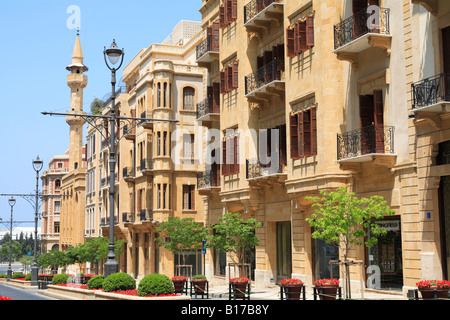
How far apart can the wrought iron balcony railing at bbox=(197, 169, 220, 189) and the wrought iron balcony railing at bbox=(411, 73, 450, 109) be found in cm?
2036

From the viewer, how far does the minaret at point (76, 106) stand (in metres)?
94.9

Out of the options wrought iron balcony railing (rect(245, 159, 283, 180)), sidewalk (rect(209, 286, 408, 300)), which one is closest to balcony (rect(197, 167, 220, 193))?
wrought iron balcony railing (rect(245, 159, 283, 180))

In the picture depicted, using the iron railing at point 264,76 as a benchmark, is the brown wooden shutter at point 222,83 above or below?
above

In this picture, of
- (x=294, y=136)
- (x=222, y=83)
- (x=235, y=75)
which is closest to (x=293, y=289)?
(x=294, y=136)

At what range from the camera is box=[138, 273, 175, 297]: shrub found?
2206 centimetres

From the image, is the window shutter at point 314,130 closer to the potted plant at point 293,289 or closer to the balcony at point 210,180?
the potted plant at point 293,289

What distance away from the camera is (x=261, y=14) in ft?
109

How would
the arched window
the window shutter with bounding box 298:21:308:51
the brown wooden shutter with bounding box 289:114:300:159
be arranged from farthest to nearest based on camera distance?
the arched window → the brown wooden shutter with bounding box 289:114:300:159 → the window shutter with bounding box 298:21:308:51

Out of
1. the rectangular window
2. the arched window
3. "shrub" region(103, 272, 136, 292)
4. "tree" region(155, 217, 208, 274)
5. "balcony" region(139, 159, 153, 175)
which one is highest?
the arched window

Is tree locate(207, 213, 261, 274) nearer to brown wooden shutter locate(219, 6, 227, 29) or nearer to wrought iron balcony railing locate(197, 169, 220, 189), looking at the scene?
wrought iron balcony railing locate(197, 169, 220, 189)

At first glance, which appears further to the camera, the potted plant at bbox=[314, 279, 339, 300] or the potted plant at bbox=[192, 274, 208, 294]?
the potted plant at bbox=[192, 274, 208, 294]

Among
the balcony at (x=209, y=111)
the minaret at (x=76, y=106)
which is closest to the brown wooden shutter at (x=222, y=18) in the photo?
the balcony at (x=209, y=111)

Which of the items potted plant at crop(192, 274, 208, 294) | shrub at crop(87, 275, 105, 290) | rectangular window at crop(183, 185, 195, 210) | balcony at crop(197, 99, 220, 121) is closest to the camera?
shrub at crop(87, 275, 105, 290)

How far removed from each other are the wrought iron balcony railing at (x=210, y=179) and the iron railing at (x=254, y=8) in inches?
411
